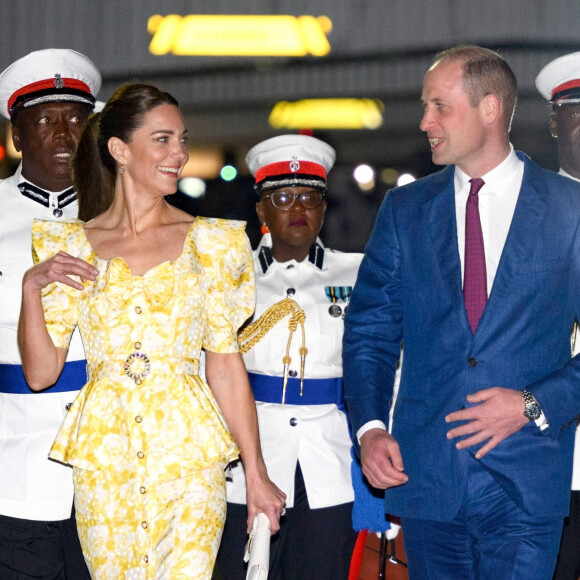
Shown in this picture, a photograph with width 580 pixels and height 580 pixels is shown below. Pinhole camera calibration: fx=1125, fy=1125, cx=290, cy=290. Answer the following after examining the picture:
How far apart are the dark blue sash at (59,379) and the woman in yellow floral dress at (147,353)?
625mm

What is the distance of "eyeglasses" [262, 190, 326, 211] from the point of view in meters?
4.23

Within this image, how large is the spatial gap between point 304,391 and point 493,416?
4.83 feet

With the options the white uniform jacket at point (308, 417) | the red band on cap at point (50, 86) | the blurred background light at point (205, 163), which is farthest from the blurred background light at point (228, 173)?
the red band on cap at point (50, 86)

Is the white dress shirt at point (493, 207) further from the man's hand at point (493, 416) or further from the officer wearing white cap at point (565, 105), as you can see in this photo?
the officer wearing white cap at point (565, 105)

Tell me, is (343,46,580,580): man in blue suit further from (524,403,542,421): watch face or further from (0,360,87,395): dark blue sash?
(0,360,87,395): dark blue sash

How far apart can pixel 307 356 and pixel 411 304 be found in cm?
122

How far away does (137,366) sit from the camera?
2791 millimetres

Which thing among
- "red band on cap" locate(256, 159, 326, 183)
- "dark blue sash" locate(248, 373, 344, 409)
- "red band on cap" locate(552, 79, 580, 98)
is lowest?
"dark blue sash" locate(248, 373, 344, 409)

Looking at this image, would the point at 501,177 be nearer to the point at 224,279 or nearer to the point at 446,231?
the point at 446,231

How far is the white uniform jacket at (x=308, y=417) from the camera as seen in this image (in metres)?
3.94

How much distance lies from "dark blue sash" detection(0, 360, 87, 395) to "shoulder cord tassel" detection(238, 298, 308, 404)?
2.18ft

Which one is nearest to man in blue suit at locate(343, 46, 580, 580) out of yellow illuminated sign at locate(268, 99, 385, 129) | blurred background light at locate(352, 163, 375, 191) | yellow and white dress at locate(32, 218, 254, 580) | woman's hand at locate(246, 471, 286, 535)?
woman's hand at locate(246, 471, 286, 535)

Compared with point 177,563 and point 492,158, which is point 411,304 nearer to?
point 492,158

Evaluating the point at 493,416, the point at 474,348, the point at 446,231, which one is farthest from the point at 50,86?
the point at 493,416
